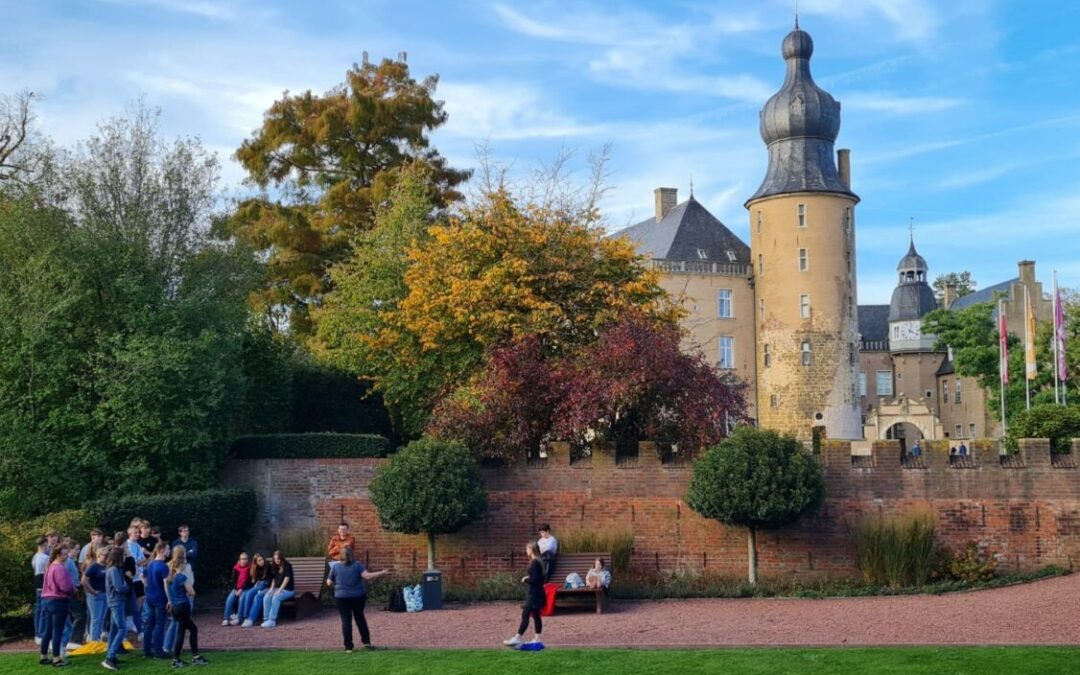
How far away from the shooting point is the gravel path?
15289 millimetres

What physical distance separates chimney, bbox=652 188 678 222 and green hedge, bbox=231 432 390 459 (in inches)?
1402

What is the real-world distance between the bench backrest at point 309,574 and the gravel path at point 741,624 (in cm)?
46

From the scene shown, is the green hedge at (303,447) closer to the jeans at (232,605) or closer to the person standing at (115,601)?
the jeans at (232,605)

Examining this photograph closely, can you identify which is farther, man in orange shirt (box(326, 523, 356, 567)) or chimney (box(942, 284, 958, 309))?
chimney (box(942, 284, 958, 309))

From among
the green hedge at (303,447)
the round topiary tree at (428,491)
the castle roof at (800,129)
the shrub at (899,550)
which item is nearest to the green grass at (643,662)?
the round topiary tree at (428,491)

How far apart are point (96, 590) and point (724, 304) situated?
40745 millimetres

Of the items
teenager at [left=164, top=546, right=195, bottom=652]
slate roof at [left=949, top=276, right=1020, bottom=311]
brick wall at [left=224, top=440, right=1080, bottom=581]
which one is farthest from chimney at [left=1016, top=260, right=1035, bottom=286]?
teenager at [left=164, top=546, right=195, bottom=652]

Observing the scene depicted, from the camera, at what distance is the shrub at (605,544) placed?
832 inches

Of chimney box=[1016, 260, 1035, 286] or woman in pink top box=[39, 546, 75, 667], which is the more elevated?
chimney box=[1016, 260, 1035, 286]

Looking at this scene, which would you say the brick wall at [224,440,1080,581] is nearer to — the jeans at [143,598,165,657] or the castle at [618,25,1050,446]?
the jeans at [143,598,165,657]

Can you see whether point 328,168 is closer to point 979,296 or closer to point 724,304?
point 724,304

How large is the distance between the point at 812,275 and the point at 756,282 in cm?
311

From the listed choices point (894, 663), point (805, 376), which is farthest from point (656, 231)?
point (894, 663)

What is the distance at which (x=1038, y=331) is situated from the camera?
5097 centimetres
